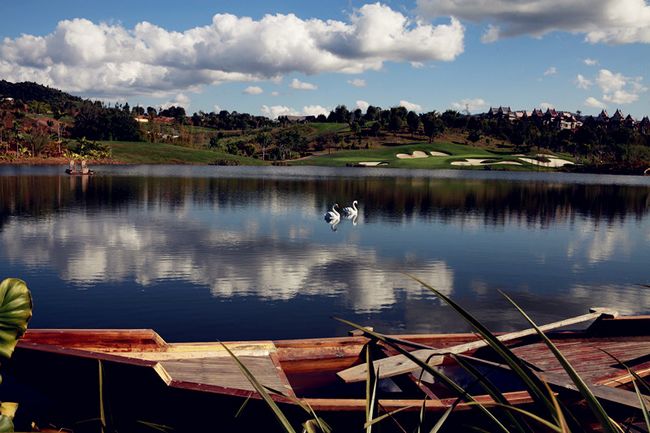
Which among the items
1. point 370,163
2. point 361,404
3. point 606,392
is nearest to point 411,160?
point 370,163

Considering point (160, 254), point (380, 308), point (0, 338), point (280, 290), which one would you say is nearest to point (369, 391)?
point (0, 338)

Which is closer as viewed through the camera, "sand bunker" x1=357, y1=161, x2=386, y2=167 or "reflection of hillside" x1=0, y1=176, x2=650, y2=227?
"reflection of hillside" x1=0, y1=176, x2=650, y2=227

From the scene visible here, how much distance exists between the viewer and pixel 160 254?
28297mm

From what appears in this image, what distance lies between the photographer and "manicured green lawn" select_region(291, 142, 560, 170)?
169 meters

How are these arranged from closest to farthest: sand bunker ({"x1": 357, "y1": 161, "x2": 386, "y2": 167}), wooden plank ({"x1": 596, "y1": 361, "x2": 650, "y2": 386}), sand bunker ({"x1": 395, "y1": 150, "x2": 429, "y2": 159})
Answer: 1. wooden plank ({"x1": 596, "y1": 361, "x2": 650, "y2": 386})
2. sand bunker ({"x1": 357, "y1": 161, "x2": 386, "y2": 167})
3. sand bunker ({"x1": 395, "y1": 150, "x2": 429, "y2": 159})

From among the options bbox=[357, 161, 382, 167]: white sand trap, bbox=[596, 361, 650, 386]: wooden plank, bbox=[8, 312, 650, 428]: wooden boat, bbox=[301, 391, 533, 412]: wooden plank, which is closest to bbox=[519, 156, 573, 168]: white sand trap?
bbox=[357, 161, 382, 167]: white sand trap

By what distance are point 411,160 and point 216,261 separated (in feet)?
508

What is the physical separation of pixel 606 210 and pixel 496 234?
86.9 ft

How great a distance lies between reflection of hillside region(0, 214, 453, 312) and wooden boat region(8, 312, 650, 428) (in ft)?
24.0

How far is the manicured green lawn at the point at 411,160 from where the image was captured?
169 metres

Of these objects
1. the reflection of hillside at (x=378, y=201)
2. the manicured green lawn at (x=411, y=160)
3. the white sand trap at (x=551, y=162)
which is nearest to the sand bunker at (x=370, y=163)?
the manicured green lawn at (x=411, y=160)

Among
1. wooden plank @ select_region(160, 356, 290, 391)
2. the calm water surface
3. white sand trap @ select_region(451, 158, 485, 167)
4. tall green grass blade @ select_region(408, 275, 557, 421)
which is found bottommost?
the calm water surface

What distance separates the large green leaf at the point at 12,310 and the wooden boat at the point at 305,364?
4.26m

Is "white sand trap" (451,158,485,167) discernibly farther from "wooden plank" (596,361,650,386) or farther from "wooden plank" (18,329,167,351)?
"wooden plank" (18,329,167,351)
